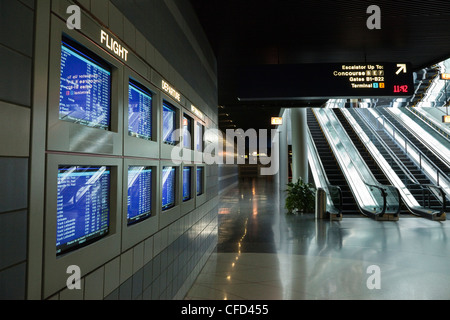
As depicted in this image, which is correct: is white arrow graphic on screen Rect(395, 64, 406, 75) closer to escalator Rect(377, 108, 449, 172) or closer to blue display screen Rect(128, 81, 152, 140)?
blue display screen Rect(128, 81, 152, 140)

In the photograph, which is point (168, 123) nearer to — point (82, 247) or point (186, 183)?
point (186, 183)

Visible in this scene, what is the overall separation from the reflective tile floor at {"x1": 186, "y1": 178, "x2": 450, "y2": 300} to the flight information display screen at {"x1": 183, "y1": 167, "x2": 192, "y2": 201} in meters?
1.19

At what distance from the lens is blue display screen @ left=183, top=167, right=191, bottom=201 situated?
12.9 feet

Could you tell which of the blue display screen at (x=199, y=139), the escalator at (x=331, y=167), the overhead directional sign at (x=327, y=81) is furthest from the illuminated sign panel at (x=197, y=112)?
the escalator at (x=331, y=167)

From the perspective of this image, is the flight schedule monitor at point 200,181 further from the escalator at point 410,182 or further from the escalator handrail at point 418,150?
the escalator handrail at point 418,150

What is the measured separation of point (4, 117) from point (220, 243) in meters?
5.58

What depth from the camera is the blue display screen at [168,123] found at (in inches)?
124

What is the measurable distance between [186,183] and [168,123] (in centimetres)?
104

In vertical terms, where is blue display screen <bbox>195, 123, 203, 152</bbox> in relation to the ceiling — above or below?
below

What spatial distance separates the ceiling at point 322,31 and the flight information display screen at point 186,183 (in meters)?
2.37

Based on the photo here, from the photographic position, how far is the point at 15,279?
1.21 metres

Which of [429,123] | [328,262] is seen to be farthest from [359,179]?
[328,262]

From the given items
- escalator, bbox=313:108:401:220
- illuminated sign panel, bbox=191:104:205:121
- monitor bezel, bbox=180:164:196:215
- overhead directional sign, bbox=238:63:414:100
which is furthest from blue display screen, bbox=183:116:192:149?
escalator, bbox=313:108:401:220
